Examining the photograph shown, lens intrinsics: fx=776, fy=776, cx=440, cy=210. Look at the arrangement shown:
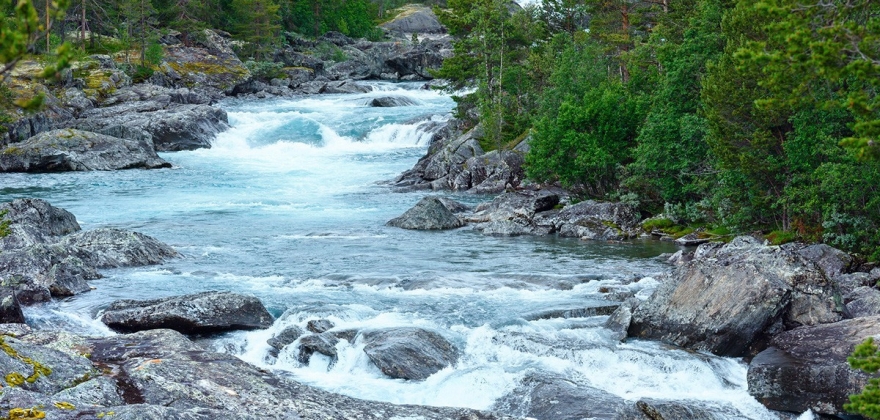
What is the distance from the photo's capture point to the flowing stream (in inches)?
635

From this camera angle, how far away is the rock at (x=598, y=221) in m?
34.0

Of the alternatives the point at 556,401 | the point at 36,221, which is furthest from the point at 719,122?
the point at 36,221

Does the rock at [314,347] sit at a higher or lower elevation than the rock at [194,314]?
lower

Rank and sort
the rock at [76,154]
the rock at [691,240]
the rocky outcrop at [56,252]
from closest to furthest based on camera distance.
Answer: the rocky outcrop at [56,252], the rock at [691,240], the rock at [76,154]

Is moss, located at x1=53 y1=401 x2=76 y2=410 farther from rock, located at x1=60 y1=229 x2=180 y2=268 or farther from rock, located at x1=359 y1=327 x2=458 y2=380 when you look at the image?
rock, located at x1=60 y1=229 x2=180 y2=268

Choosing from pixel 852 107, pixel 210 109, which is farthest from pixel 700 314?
pixel 210 109

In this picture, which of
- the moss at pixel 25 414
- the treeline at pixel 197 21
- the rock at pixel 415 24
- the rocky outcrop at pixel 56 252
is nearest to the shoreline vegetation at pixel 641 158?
the moss at pixel 25 414

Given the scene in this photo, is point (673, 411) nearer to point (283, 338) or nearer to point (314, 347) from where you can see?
point (314, 347)

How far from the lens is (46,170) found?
5462 centimetres

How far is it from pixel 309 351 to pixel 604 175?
25.4 m

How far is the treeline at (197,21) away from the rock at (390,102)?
27817 millimetres

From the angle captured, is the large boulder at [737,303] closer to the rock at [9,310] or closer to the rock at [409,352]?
the rock at [409,352]

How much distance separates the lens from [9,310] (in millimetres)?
17844

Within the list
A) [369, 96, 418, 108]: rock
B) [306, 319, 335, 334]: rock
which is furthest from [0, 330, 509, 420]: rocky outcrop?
[369, 96, 418, 108]: rock
